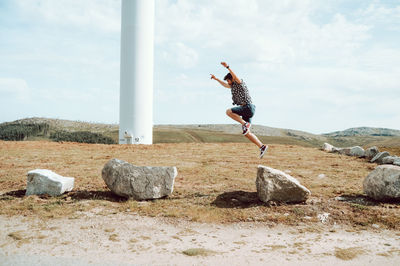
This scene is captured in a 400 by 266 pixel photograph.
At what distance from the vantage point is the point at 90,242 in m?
6.64

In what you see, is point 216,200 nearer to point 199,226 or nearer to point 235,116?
point 199,226

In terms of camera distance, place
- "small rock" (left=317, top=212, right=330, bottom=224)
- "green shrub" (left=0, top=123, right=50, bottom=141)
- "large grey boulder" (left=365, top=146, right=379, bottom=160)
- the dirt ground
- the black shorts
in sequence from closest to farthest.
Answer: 1. the dirt ground
2. "small rock" (left=317, top=212, right=330, bottom=224)
3. the black shorts
4. "large grey boulder" (left=365, top=146, right=379, bottom=160)
5. "green shrub" (left=0, top=123, right=50, bottom=141)

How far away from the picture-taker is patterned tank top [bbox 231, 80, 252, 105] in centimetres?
953

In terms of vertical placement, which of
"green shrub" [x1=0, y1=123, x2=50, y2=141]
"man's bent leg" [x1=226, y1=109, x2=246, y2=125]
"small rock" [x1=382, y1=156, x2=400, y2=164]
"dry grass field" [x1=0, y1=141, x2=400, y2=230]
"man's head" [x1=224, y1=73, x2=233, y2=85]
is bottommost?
"dry grass field" [x1=0, y1=141, x2=400, y2=230]

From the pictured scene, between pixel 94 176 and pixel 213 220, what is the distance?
6.20 m

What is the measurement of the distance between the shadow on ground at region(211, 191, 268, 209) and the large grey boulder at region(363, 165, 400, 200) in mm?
3232

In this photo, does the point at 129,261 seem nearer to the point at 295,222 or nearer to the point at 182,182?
the point at 295,222

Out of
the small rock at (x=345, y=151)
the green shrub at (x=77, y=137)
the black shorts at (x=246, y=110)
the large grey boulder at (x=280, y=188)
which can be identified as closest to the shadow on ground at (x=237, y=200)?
the large grey boulder at (x=280, y=188)

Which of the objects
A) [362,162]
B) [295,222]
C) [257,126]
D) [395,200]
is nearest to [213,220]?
[295,222]

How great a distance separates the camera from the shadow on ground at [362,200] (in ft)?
31.2

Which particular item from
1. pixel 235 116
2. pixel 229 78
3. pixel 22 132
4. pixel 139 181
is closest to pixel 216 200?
pixel 139 181

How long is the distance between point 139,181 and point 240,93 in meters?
3.74

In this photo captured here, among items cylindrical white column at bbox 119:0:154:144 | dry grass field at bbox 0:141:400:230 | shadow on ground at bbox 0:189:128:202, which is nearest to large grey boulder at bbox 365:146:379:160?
dry grass field at bbox 0:141:400:230

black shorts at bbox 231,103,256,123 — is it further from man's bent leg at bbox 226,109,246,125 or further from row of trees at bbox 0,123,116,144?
row of trees at bbox 0,123,116,144
